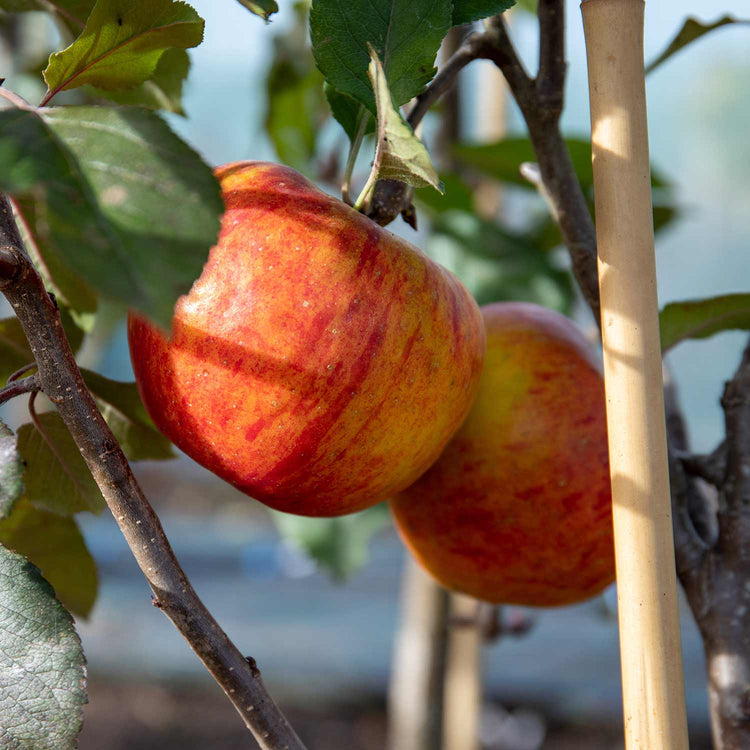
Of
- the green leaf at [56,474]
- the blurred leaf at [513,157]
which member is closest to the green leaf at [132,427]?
the green leaf at [56,474]

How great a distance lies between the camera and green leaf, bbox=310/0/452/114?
318 mm

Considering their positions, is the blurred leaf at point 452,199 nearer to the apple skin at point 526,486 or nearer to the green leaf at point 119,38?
the apple skin at point 526,486

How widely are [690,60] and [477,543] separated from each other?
12.6 feet

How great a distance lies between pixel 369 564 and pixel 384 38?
12.0 feet

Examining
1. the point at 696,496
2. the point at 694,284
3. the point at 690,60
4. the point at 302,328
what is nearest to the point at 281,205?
the point at 302,328

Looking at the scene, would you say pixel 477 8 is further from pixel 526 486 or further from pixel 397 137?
pixel 526 486

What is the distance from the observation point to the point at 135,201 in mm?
230

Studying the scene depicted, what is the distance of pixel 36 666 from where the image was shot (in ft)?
0.97

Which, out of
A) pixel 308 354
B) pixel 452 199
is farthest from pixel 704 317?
pixel 452 199

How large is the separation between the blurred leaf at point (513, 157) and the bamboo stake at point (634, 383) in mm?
445

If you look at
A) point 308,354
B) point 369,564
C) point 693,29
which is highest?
point 369,564

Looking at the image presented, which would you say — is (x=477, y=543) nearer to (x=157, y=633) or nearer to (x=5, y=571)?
(x=5, y=571)

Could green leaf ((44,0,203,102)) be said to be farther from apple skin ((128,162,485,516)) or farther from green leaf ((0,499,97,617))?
green leaf ((0,499,97,617))

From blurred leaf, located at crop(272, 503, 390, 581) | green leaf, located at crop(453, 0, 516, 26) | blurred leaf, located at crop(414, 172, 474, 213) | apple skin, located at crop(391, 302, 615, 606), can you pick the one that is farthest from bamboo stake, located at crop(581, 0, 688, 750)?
blurred leaf, located at crop(272, 503, 390, 581)
